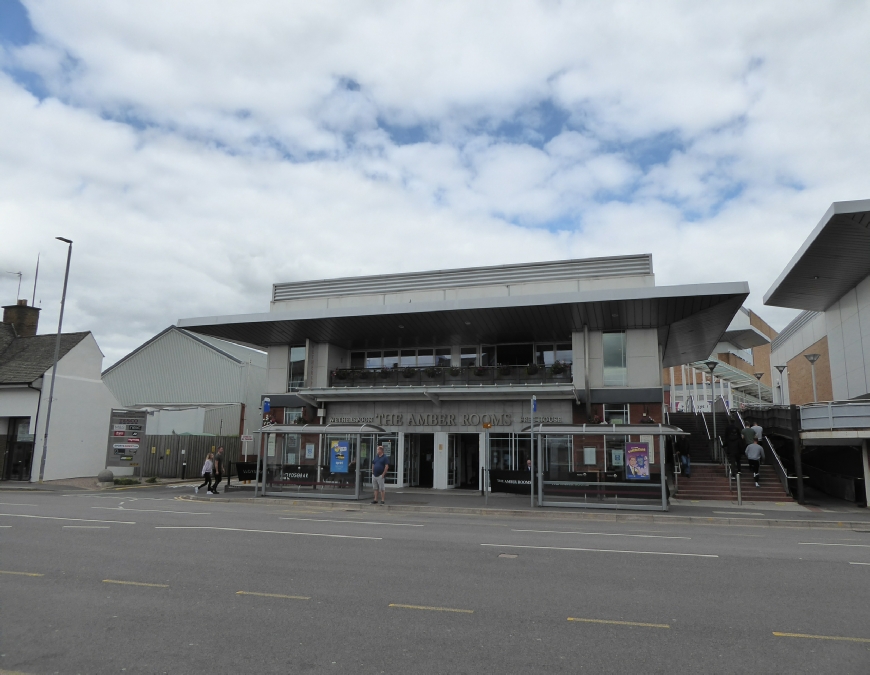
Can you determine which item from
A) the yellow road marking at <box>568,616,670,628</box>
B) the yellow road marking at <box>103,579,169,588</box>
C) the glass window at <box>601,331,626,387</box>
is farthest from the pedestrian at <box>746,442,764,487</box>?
the yellow road marking at <box>103,579,169,588</box>

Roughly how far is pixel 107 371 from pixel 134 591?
164 ft

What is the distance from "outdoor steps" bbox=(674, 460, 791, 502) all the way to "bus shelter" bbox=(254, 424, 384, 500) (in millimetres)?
11513

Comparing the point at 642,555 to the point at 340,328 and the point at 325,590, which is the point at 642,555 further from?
the point at 340,328

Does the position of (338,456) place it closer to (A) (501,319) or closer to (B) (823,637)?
(A) (501,319)

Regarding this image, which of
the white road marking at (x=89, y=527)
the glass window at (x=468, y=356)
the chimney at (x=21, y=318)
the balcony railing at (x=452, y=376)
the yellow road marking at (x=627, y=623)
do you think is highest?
the chimney at (x=21, y=318)

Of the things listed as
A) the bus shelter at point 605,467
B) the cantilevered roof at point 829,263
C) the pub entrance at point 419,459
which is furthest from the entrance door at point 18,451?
the cantilevered roof at point 829,263

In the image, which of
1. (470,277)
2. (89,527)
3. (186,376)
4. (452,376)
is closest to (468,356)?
(452,376)

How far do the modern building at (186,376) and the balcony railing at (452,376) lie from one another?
16.7 m

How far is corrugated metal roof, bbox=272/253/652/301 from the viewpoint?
2748 centimetres

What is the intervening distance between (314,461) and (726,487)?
49.1 feet

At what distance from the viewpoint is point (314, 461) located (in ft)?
80.6

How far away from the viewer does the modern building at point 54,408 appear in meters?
31.6

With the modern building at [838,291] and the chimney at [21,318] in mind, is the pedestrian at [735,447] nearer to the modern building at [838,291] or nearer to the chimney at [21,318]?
the modern building at [838,291]

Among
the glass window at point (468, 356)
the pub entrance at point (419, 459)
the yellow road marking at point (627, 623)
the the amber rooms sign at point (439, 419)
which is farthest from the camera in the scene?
the glass window at point (468, 356)
